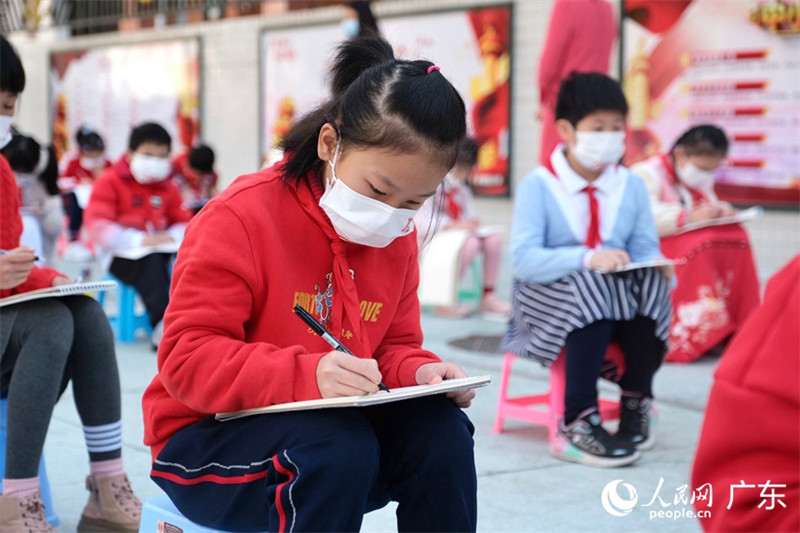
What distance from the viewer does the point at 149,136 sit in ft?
17.6

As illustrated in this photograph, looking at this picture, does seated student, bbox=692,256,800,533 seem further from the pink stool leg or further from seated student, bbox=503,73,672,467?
the pink stool leg

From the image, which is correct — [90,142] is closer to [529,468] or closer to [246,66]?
[246,66]

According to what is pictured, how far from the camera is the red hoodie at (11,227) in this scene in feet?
8.41

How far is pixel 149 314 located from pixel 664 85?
160 inches

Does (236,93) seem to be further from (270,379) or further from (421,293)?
(270,379)

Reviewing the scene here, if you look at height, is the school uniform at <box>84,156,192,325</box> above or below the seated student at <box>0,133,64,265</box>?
below

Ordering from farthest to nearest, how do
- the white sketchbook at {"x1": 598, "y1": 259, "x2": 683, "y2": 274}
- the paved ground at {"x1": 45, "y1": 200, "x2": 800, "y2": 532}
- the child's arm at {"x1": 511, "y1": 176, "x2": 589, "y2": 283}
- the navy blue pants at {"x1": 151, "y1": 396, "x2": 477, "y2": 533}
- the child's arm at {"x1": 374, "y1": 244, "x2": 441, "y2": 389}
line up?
the child's arm at {"x1": 511, "y1": 176, "x2": 589, "y2": 283}, the white sketchbook at {"x1": 598, "y1": 259, "x2": 683, "y2": 274}, the paved ground at {"x1": 45, "y1": 200, "x2": 800, "y2": 532}, the child's arm at {"x1": 374, "y1": 244, "x2": 441, "y2": 389}, the navy blue pants at {"x1": 151, "y1": 396, "x2": 477, "y2": 533}

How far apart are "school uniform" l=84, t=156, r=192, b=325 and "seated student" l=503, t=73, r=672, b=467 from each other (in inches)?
86.9

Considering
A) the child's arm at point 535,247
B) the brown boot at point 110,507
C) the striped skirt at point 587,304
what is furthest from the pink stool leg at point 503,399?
the brown boot at point 110,507

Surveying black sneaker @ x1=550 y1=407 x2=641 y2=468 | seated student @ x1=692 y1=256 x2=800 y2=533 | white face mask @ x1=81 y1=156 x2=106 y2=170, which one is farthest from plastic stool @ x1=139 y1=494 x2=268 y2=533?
white face mask @ x1=81 y1=156 x2=106 y2=170

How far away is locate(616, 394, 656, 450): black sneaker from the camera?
3418 millimetres

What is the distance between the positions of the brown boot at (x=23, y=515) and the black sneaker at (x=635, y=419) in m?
1.79

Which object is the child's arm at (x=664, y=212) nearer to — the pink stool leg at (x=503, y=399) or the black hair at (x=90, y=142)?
the pink stool leg at (x=503, y=399)

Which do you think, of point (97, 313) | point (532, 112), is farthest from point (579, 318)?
point (532, 112)
